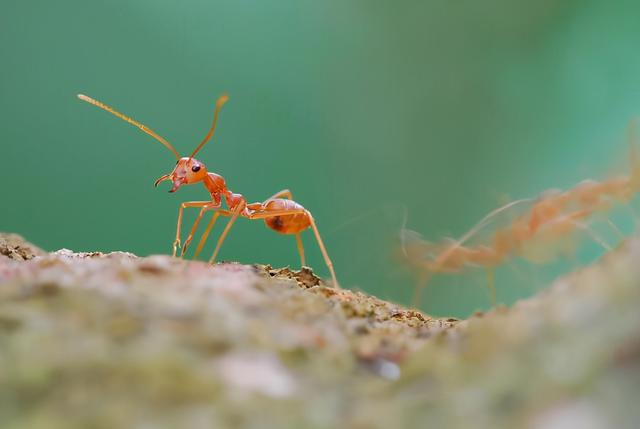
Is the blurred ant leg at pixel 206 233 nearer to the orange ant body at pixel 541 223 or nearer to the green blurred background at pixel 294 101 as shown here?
the orange ant body at pixel 541 223

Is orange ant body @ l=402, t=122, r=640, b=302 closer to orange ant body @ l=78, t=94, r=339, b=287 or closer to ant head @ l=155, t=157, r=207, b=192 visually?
orange ant body @ l=78, t=94, r=339, b=287

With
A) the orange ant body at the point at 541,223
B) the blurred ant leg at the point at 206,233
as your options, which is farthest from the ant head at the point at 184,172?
the orange ant body at the point at 541,223

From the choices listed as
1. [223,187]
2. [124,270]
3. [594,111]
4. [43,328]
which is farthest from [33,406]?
[594,111]

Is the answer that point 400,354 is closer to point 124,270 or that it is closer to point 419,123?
point 124,270

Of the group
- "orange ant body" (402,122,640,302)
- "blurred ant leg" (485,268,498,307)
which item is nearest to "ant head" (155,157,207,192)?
"orange ant body" (402,122,640,302)

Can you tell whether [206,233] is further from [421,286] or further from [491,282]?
[491,282]

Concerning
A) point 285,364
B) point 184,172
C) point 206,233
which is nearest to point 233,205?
point 184,172
